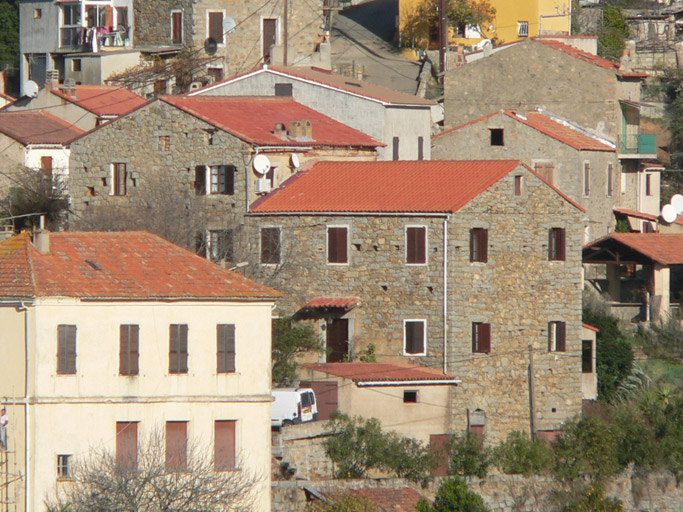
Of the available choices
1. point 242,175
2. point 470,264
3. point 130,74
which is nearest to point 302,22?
point 130,74

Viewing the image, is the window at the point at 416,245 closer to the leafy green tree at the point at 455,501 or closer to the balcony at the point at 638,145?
the leafy green tree at the point at 455,501

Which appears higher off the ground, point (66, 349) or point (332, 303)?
point (332, 303)

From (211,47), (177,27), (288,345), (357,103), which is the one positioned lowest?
(288,345)

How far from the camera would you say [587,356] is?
163 feet

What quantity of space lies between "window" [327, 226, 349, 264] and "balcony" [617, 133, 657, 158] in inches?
680

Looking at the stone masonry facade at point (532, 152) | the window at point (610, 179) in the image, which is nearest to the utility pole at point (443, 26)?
the window at point (610, 179)

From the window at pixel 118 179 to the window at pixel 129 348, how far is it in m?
14.4

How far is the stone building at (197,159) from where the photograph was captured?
49344mm

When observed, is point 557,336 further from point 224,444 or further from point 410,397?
point 224,444

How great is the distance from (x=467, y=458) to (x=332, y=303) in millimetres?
6023

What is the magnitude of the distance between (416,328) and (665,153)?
28790 millimetres

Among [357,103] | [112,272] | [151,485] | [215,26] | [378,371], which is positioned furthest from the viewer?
[215,26]

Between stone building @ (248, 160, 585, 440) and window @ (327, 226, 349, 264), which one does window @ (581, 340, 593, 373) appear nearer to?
stone building @ (248, 160, 585, 440)

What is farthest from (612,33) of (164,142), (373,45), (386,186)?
(386,186)
